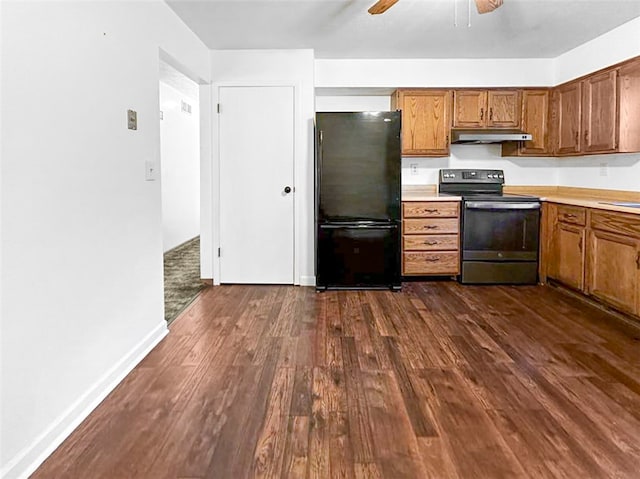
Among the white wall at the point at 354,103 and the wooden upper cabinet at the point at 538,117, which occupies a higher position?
the white wall at the point at 354,103

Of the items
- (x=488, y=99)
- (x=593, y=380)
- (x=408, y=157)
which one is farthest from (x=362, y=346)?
(x=488, y=99)

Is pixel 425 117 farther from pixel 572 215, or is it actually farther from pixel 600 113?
pixel 572 215

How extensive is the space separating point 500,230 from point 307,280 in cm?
190

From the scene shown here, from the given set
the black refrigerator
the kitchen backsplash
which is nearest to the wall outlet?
the kitchen backsplash

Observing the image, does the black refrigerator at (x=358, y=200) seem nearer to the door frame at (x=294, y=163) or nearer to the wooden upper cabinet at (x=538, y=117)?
the door frame at (x=294, y=163)

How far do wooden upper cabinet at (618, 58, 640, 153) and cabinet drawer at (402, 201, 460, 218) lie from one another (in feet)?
4.87

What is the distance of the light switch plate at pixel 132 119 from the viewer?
2.90 metres

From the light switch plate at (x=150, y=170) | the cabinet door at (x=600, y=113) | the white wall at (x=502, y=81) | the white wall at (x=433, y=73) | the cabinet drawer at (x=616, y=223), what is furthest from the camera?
the white wall at (x=433, y=73)

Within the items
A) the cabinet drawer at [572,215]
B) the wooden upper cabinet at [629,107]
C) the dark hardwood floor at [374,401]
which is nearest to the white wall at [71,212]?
the dark hardwood floor at [374,401]

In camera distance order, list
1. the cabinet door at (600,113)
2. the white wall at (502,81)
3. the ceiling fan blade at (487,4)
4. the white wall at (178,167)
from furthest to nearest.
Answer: the white wall at (178,167)
the white wall at (502,81)
the cabinet door at (600,113)
the ceiling fan blade at (487,4)

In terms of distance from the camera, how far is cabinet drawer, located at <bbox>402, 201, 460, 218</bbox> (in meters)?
5.09

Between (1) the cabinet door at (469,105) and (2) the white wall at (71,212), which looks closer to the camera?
(2) the white wall at (71,212)

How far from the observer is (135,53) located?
9.80ft

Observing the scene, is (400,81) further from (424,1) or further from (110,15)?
(110,15)
